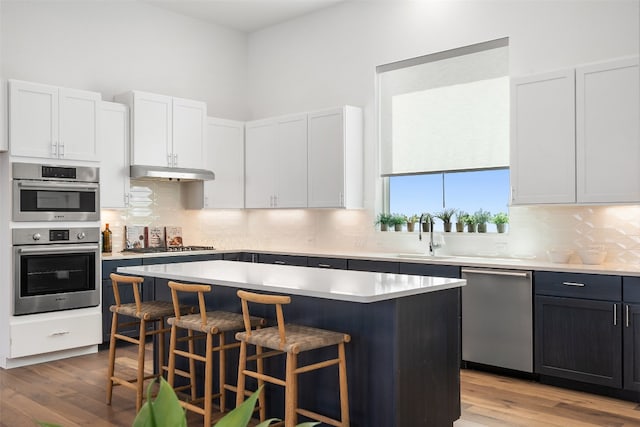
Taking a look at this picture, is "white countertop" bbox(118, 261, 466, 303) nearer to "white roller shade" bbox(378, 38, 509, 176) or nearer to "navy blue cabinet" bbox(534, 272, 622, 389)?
"navy blue cabinet" bbox(534, 272, 622, 389)

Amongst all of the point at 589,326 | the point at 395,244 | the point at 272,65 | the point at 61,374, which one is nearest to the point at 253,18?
the point at 272,65

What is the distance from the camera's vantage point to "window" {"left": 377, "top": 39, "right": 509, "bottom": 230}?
571 cm

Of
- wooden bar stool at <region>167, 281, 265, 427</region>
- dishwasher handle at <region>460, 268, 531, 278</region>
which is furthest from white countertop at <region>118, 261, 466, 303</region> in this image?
dishwasher handle at <region>460, 268, 531, 278</region>

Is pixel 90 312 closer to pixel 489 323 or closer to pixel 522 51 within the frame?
pixel 489 323

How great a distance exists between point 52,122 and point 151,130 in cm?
116

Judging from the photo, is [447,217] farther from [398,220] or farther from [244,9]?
[244,9]

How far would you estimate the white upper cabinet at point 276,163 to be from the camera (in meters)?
6.81

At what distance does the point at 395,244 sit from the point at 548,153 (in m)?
2.04

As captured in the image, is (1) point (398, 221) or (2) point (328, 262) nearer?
(2) point (328, 262)

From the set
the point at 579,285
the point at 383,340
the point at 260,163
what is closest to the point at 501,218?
the point at 579,285

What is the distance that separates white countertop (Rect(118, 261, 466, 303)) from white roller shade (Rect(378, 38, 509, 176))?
96.7 inches

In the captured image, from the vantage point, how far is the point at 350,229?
6.87 m

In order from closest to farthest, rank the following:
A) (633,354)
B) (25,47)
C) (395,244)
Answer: (633,354) < (25,47) < (395,244)

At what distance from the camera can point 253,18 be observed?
24.5 ft
